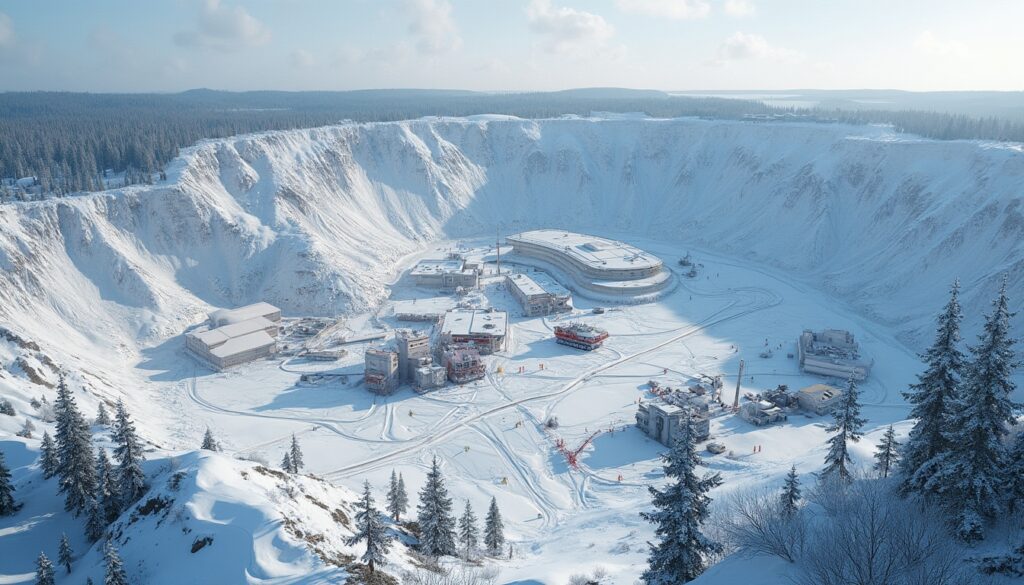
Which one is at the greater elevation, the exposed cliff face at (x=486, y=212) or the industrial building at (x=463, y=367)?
the exposed cliff face at (x=486, y=212)

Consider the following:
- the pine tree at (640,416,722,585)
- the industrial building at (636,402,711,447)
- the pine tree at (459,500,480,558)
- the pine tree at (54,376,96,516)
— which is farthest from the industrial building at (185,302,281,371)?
the pine tree at (640,416,722,585)

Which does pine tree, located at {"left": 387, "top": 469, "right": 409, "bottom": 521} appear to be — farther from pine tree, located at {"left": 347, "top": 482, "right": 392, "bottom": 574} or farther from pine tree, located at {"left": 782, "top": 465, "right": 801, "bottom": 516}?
pine tree, located at {"left": 782, "top": 465, "right": 801, "bottom": 516}

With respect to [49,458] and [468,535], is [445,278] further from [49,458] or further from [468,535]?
[468,535]

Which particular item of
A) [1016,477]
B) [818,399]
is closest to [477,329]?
[818,399]

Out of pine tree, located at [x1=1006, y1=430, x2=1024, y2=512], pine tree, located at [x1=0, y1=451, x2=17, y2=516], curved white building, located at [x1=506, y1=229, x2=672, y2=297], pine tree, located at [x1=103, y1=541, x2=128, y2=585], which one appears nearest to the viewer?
pine tree, located at [x1=1006, y1=430, x2=1024, y2=512]

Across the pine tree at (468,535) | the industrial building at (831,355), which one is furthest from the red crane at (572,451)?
the industrial building at (831,355)

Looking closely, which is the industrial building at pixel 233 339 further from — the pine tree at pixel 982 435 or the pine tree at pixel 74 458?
the pine tree at pixel 982 435
